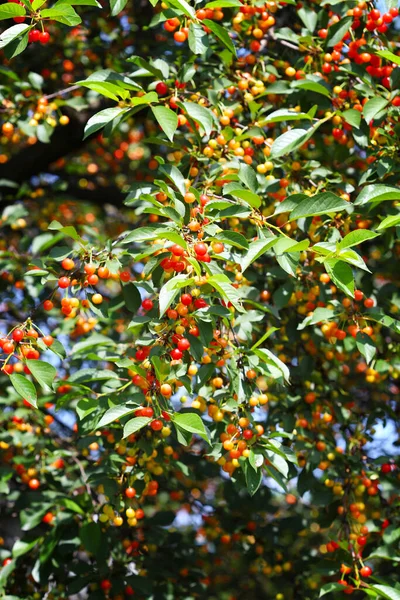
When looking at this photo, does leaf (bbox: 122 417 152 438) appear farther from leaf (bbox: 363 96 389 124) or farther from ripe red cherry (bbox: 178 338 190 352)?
leaf (bbox: 363 96 389 124)

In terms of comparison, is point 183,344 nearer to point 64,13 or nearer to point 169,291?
point 169,291

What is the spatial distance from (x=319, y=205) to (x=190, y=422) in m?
0.66

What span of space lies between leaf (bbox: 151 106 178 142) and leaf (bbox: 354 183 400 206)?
584mm

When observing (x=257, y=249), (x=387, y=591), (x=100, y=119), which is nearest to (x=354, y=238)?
(x=257, y=249)

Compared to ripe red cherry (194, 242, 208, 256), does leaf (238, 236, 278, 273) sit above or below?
below

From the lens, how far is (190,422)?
5.70 ft

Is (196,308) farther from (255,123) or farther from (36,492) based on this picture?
(36,492)

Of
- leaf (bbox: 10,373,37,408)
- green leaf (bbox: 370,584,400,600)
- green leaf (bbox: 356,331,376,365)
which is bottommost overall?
green leaf (bbox: 370,584,400,600)

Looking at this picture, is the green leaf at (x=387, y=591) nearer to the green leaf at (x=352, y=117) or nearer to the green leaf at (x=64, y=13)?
the green leaf at (x=352, y=117)

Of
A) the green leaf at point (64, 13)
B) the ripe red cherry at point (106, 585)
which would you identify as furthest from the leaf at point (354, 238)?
the ripe red cherry at point (106, 585)

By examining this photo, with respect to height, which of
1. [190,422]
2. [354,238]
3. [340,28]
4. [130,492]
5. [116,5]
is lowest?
[130,492]

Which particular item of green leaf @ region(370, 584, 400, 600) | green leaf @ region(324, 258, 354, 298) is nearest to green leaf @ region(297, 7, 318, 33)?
green leaf @ region(324, 258, 354, 298)

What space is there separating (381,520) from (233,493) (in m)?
0.84

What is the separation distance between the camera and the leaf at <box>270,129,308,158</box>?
2.14 m
